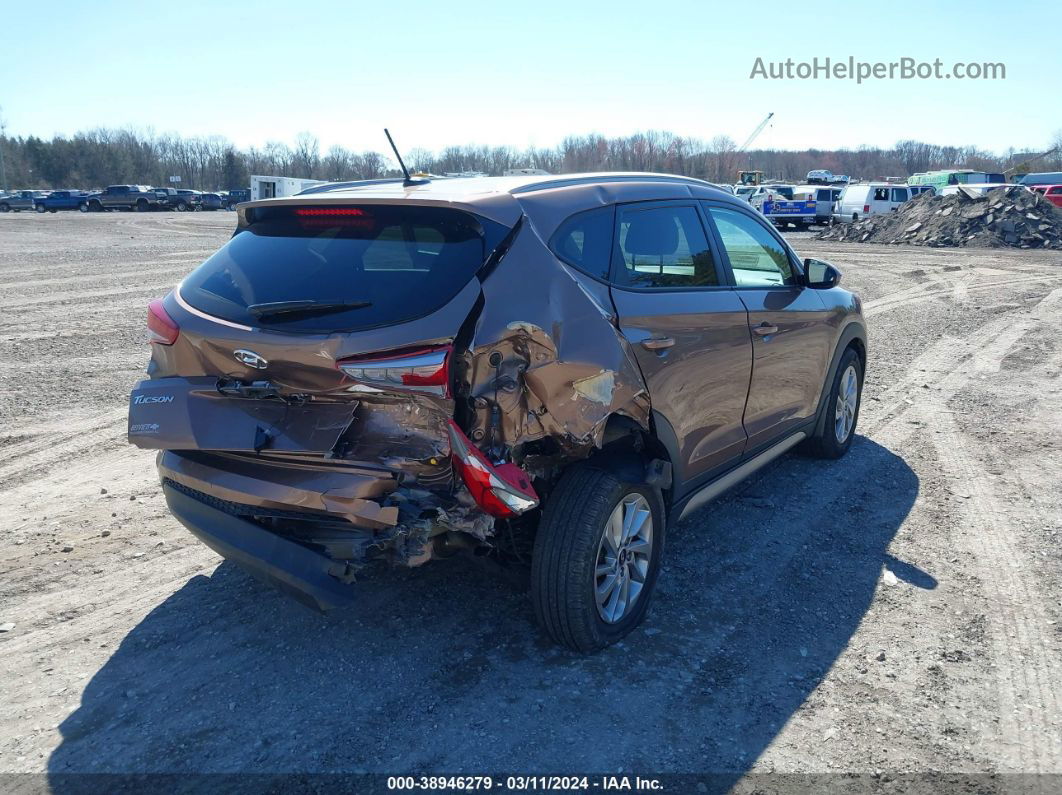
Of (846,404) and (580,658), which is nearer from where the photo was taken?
(580,658)

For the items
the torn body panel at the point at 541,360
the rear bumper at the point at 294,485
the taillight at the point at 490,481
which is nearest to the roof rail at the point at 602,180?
the torn body panel at the point at 541,360

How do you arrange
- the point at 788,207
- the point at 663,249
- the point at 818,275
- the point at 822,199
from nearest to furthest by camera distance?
the point at 663,249, the point at 818,275, the point at 788,207, the point at 822,199

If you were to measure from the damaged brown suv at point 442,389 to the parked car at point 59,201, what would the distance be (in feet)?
203

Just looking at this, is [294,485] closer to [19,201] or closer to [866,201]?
[866,201]

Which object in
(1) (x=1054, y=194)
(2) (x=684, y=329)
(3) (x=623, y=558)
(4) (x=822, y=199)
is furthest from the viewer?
(4) (x=822, y=199)

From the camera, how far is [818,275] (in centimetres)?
535

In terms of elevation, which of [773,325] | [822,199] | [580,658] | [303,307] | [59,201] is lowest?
[580,658]

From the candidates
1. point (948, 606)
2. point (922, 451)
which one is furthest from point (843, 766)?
point (922, 451)

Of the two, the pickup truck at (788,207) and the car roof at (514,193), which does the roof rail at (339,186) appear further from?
the pickup truck at (788,207)

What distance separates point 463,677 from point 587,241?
189cm

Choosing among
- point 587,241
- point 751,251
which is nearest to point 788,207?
point 751,251

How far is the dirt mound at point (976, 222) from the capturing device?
92.3 ft

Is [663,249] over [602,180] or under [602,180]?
under

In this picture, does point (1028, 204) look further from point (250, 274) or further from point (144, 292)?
point (250, 274)
